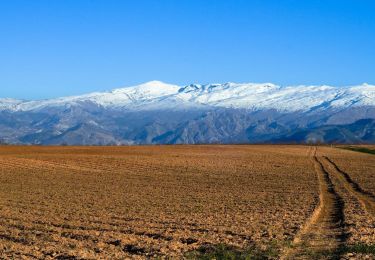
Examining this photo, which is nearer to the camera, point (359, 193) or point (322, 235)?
point (322, 235)

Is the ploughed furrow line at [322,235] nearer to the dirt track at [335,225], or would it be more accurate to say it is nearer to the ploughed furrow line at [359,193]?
the dirt track at [335,225]

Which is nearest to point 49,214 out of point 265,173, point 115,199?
point 115,199

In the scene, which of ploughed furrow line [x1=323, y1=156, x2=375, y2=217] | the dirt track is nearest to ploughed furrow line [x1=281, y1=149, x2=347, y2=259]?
the dirt track

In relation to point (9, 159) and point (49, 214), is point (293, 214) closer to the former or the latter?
point (49, 214)

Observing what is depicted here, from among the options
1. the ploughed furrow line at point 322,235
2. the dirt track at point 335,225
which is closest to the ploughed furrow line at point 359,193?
the dirt track at point 335,225

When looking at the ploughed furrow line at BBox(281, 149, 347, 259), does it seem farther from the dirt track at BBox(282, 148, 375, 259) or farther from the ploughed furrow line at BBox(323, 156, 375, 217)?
the ploughed furrow line at BBox(323, 156, 375, 217)

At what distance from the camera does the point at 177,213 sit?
80.1ft

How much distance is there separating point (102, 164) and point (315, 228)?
1532 inches

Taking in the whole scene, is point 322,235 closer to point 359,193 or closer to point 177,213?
point 177,213

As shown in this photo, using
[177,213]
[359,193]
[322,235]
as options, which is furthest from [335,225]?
[359,193]

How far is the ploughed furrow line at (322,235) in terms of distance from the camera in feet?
52.8

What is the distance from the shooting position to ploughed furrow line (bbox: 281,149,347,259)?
16094 mm

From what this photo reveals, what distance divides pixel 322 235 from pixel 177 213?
7.08 metres

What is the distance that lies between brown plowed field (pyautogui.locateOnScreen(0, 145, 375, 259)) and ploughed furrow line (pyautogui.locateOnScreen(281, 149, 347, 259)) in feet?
0.10
